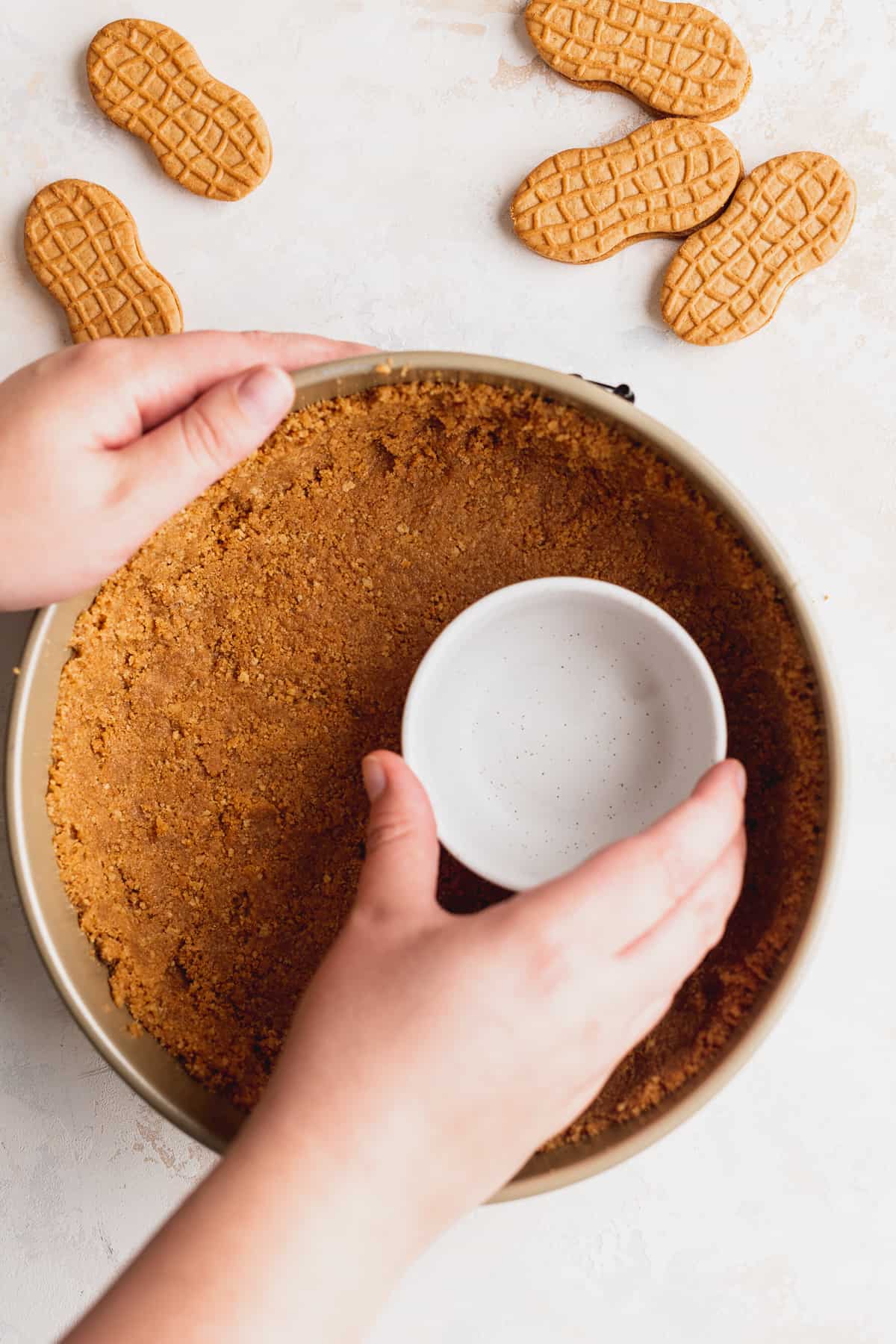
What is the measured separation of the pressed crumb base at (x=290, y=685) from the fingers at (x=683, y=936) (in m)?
0.13

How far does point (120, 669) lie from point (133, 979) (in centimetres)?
23

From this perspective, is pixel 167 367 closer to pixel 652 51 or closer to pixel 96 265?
pixel 96 265

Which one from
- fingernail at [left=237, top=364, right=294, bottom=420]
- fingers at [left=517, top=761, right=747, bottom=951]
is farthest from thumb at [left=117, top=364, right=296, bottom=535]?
fingers at [left=517, top=761, right=747, bottom=951]

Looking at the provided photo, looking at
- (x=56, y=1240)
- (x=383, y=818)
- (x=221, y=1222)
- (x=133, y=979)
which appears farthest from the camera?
(x=56, y=1240)

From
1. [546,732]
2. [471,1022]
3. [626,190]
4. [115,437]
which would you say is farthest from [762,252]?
[471,1022]

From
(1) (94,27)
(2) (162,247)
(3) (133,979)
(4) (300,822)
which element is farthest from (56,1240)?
(1) (94,27)

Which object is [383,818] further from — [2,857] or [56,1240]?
[56,1240]

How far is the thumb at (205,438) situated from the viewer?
2.09ft

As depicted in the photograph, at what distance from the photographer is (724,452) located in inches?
32.0

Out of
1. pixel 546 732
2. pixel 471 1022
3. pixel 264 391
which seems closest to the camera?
pixel 471 1022

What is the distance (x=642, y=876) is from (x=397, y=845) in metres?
0.14

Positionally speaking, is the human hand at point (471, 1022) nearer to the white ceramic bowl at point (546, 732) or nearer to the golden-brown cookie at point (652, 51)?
the white ceramic bowl at point (546, 732)

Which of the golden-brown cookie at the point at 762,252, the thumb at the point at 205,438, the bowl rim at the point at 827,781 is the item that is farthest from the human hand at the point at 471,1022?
the golden-brown cookie at the point at 762,252

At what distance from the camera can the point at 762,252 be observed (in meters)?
0.81
